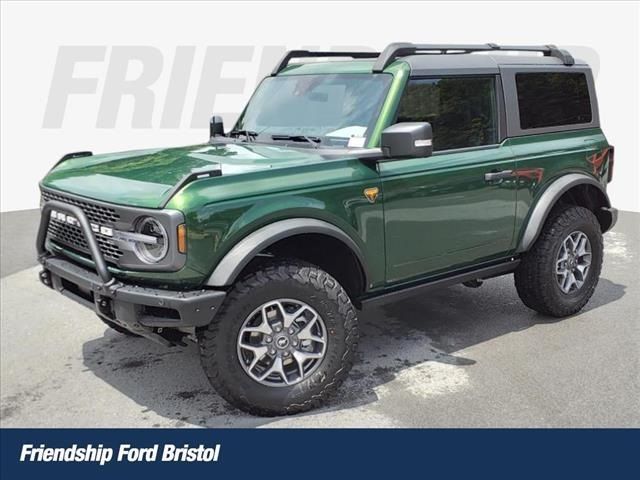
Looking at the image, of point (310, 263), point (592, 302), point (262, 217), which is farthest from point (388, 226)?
point (592, 302)

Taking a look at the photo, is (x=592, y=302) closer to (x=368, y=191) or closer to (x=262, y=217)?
(x=368, y=191)

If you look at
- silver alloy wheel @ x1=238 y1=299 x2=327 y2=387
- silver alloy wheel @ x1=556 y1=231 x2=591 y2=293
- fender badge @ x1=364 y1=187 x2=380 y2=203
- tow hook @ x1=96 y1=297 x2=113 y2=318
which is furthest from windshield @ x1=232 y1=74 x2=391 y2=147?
silver alloy wheel @ x1=556 y1=231 x2=591 y2=293

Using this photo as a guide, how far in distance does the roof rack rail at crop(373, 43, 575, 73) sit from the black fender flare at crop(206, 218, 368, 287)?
1.21 metres

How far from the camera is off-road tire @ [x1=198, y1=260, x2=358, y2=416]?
3666 millimetres

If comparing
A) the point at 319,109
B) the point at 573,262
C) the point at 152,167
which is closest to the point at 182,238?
the point at 152,167

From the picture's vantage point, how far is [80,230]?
3994 mm

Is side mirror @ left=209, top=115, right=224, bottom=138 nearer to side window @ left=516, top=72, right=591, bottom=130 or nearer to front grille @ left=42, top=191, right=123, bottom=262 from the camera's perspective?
front grille @ left=42, top=191, right=123, bottom=262

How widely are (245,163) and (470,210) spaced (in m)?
1.56

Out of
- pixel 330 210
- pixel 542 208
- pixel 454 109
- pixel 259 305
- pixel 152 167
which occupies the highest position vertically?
pixel 454 109

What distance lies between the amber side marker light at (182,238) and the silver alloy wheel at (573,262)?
3069 millimetres

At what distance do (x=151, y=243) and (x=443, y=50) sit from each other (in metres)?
2.54

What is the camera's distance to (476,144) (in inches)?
187

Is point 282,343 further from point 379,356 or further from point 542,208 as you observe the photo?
point 542,208

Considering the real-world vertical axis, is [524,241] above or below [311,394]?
above
